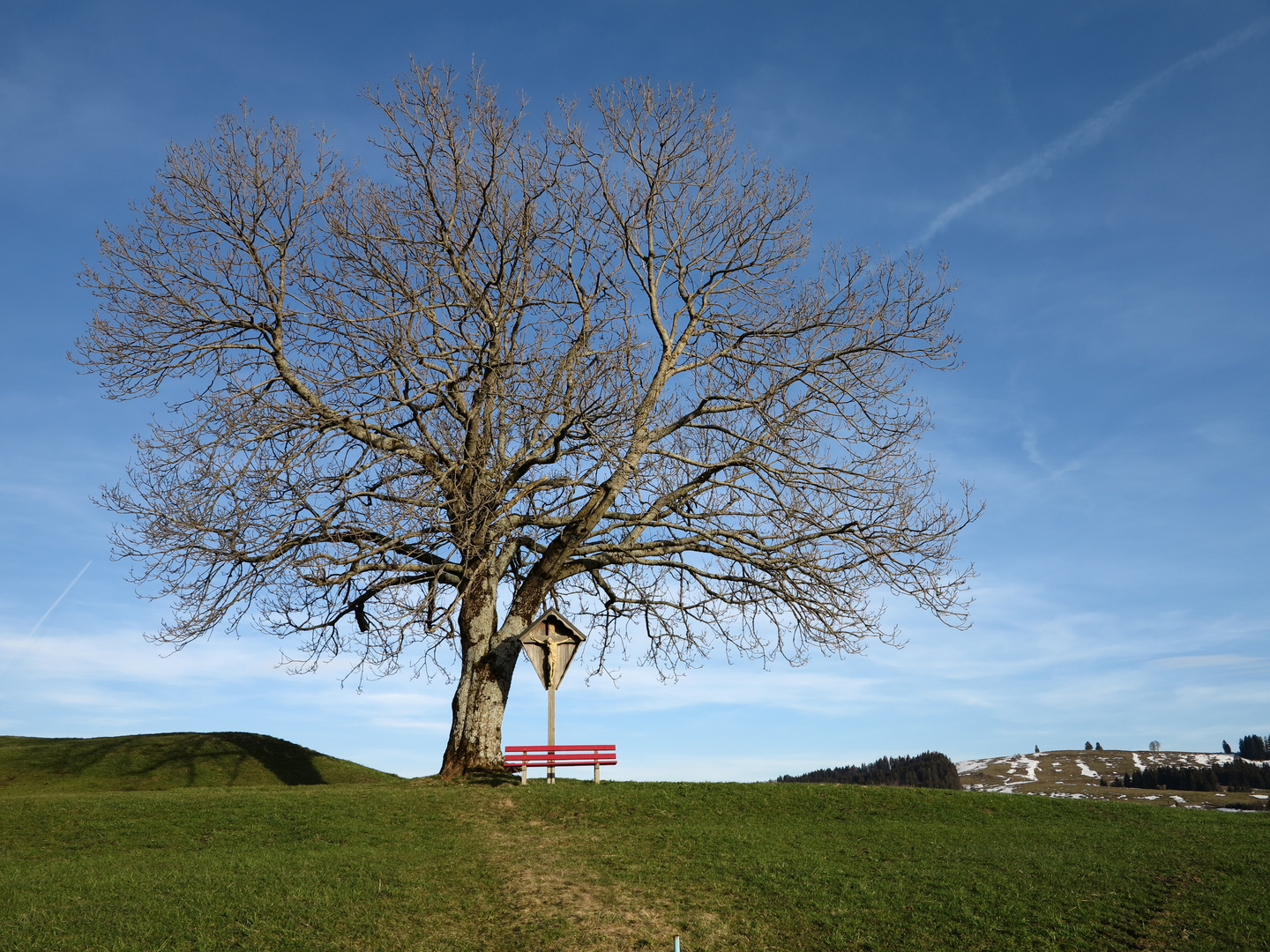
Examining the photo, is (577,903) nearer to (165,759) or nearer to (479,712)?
(479,712)

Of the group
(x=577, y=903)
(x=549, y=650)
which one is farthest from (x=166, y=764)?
(x=577, y=903)

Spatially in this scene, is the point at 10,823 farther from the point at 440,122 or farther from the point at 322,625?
the point at 440,122

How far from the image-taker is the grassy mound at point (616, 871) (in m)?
9.70

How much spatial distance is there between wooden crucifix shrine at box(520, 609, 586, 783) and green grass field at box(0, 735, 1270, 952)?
2094 mm

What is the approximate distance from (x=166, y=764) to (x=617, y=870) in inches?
676

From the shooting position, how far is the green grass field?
9719 millimetres

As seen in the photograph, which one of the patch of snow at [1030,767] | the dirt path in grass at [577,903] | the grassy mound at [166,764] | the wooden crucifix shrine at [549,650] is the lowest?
the dirt path in grass at [577,903]

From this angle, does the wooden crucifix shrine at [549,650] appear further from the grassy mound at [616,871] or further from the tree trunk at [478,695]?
the grassy mound at [616,871]

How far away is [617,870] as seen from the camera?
11922mm

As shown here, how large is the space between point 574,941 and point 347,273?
47.5ft

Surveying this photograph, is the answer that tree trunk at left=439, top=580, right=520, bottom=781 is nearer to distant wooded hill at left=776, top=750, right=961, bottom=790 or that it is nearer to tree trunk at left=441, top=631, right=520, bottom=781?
tree trunk at left=441, top=631, right=520, bottom=781

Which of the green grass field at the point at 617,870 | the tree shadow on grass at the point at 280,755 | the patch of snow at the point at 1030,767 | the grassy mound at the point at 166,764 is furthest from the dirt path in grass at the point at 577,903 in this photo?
the patch of snow at the point at 1030,767

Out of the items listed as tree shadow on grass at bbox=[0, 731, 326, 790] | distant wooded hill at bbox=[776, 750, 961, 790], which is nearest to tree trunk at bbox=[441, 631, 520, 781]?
tree shadow on grass at bbox=[0, 731, 326, 790]

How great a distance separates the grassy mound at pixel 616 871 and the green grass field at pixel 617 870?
42 millimetres
